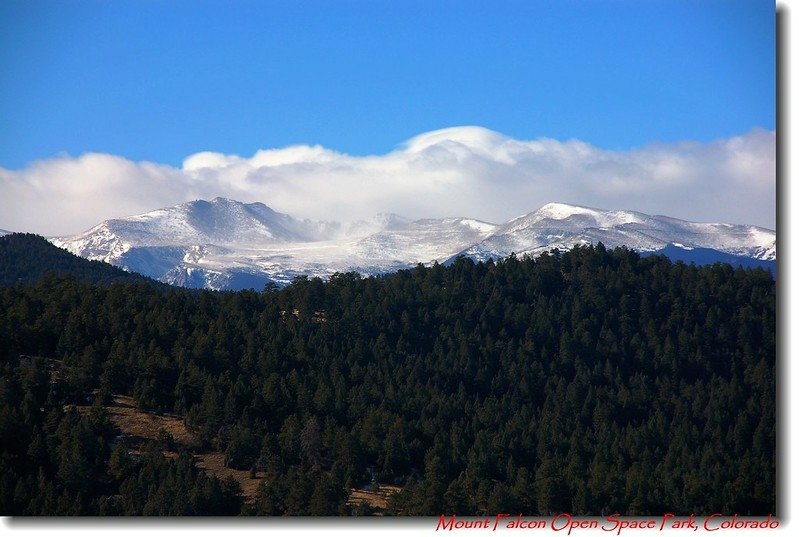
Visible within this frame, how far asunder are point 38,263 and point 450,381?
96.6 m

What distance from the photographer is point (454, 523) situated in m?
39.8

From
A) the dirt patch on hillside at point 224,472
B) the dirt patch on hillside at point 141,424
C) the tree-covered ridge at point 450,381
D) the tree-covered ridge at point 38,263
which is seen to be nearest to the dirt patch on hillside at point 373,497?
the tree-covered ridge at point 450,381

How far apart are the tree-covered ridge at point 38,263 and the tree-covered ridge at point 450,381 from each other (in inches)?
2418

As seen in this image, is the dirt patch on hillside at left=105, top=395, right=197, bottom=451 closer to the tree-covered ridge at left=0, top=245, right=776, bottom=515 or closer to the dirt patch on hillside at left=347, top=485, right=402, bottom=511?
the tree-covered ridge at left=0, top=245, right=776, bottom=515

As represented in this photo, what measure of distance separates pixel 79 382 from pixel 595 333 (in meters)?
46.6

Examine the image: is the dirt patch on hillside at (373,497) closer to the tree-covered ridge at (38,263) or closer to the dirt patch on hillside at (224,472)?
the dirt patch on hillside at (224,472)

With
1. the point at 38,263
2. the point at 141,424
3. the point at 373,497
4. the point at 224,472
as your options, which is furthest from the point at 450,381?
the point at 38,263

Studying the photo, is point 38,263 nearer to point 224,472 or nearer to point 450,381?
point 450,381

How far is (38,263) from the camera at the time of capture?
16562 cm

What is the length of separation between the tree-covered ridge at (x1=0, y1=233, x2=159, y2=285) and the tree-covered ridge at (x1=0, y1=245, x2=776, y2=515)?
201 ft

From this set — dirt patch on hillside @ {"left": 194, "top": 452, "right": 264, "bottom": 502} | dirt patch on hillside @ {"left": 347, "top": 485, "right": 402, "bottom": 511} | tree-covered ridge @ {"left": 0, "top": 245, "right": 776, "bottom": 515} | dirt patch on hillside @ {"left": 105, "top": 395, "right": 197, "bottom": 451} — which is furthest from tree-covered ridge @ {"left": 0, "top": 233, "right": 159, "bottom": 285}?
dirt patch on hillside @ {"left": 347, "top": 485, "right": 402, "bottom": 511}

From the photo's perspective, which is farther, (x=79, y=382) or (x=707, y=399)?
(x=707, y=399)

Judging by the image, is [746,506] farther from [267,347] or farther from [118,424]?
[267,347]
